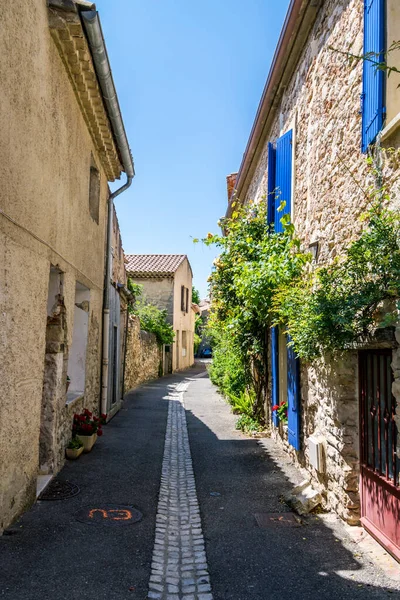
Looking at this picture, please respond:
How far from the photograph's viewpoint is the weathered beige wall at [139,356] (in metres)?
15.6

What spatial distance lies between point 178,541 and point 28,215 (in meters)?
3.13

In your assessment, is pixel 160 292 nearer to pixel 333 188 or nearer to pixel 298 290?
pixel 298 290

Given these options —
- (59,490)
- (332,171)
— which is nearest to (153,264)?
(59,490)

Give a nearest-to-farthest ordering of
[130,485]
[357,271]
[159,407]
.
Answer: [357,271] < [130,485] < [159,407]

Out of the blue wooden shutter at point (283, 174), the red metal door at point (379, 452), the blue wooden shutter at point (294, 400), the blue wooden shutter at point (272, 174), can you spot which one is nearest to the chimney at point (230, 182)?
the blue wooden shutter at point (272, 174)

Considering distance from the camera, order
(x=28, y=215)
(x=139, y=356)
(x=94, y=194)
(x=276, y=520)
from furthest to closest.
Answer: (x=139, y=356) < (x=94, y=194) < (x=276, y=520) < (x=28, y=215)

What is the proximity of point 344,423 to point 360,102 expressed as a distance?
292 centimetres

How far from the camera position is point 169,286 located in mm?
25562

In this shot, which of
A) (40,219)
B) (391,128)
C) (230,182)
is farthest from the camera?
(230,182)

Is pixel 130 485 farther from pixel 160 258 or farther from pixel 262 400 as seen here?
pixel 160 258

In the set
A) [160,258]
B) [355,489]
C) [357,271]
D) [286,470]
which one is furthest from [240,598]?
[160,258]

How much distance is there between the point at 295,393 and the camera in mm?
6316

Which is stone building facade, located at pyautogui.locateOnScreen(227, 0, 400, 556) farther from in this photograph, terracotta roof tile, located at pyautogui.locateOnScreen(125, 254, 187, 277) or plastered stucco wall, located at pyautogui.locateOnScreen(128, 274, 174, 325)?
plastered stucco wall, located at pyautogui.locateOnScreen(128, 274, 174, 325)

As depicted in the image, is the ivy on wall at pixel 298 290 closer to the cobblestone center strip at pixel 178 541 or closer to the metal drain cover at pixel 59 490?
the cobblestone center strip at pixel 178 541
